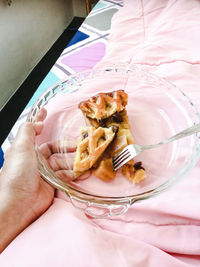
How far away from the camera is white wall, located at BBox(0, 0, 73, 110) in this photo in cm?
165

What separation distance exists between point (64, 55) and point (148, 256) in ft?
2.79

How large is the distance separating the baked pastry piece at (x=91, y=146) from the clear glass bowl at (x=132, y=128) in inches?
1.3

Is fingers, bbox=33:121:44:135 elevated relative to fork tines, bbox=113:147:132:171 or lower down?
elevated

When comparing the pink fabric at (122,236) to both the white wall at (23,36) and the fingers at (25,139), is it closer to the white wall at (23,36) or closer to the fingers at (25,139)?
the fingers at (25,139)

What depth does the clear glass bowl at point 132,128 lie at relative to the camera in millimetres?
488

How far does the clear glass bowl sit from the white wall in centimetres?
118

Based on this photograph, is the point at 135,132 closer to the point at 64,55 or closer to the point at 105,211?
the point at 105,211

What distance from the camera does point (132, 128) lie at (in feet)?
2.15

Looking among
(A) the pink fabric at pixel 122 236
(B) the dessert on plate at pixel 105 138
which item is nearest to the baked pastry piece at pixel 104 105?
(B) the dessert on plate at pixel 105 138

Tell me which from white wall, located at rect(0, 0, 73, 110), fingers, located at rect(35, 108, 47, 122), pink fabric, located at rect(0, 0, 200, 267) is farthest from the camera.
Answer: white wall, located at rect(0, 0, 73, 110)

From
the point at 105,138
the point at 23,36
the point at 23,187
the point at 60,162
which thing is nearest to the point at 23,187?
the point at 23,187

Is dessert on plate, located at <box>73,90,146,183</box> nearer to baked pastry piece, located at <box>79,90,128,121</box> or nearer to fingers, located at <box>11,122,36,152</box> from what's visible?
baked pastry piece, located at <box>79,90,128,121</box>

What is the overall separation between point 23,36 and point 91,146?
166 cm

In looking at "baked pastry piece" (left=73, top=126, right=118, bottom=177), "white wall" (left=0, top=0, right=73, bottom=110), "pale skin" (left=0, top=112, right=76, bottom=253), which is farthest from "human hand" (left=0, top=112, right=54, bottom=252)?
"white wall" (left=0, top=0, right=73, bottom=110)
